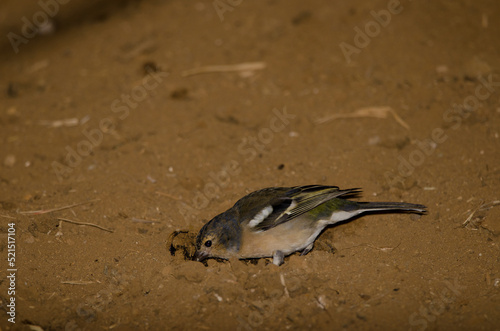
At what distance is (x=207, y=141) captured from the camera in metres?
6.35

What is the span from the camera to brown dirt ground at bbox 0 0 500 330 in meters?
4.41

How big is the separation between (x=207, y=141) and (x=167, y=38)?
9.35ft

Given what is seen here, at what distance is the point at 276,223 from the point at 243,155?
1.50 meters

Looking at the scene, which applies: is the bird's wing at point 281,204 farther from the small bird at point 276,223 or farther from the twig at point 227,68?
the twig at point 227,68

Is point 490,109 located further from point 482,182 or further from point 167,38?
point 167,38

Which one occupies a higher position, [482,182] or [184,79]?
[482,182]

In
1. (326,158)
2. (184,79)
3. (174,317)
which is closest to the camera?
(174,317)

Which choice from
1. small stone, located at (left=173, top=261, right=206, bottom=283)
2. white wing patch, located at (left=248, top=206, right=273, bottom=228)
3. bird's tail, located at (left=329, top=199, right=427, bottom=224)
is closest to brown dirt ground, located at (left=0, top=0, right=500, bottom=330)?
small stone, located at (left=173, top=261, right=206, bottom=283)

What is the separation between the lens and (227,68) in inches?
300

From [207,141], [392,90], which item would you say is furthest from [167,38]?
[392,90]

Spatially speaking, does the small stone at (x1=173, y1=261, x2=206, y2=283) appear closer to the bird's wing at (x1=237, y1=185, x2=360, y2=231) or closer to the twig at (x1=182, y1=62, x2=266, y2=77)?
the bird's wing at (x1=237, y1=185, x2=360, y2=231)

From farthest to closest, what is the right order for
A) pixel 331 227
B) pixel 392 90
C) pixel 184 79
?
pixel 184 79 < pixel 392 90 < pixel 331 227

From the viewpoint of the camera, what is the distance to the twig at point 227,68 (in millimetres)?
7570

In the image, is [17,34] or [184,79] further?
[17,34]
